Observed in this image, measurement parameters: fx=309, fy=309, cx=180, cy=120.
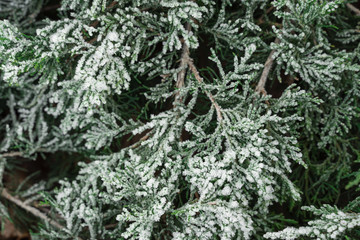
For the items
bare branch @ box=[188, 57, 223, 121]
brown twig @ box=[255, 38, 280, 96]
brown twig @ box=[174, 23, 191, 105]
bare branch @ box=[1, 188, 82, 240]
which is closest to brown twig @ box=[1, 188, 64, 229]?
bare branch @ box=[1, 188, 82, 240]

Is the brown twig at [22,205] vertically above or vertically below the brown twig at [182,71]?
below

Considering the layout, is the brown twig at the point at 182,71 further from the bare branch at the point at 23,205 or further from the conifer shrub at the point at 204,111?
the bare branch at the point at 23,205

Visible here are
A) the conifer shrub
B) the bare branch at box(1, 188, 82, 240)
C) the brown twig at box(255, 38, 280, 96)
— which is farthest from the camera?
the bare branch at box(1, 188, 82, 240)

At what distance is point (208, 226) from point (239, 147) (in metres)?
0.50

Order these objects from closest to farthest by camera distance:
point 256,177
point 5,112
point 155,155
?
1. point 256,177
2. point 155,155
3. point 5,112

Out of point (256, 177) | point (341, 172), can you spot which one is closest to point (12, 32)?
→ point (256, 177)

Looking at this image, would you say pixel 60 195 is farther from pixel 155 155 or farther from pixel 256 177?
pixel 256 177

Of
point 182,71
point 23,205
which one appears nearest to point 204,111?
point 182,71

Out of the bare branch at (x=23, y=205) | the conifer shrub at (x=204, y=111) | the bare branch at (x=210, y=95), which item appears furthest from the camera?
the bare branch at (x=23, y=205)

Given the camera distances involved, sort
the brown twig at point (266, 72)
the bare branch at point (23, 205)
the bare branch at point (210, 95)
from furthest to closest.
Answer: the bare branch at point (23, 205) < the brown twig at point (266, 72) < the bare branch at point (210, 95)

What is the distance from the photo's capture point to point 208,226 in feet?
5.76

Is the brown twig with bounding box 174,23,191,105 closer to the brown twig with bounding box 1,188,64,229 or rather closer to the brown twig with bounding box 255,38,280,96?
the brown twig with bounding box 255,38,280,96

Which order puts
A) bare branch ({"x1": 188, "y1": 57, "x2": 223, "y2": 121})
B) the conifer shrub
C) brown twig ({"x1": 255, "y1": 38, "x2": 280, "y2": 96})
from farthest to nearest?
brown twig ({"x1": 255, "y1": 38, "x2": 280, "y2": 96}) < bare branch ({"x1": 188, "y1": 57, "x2": 223, "y2": 121}) < the conifer shrub

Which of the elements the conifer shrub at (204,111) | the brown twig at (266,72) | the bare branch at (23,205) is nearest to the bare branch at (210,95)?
the conifer shrub at (204,111)
